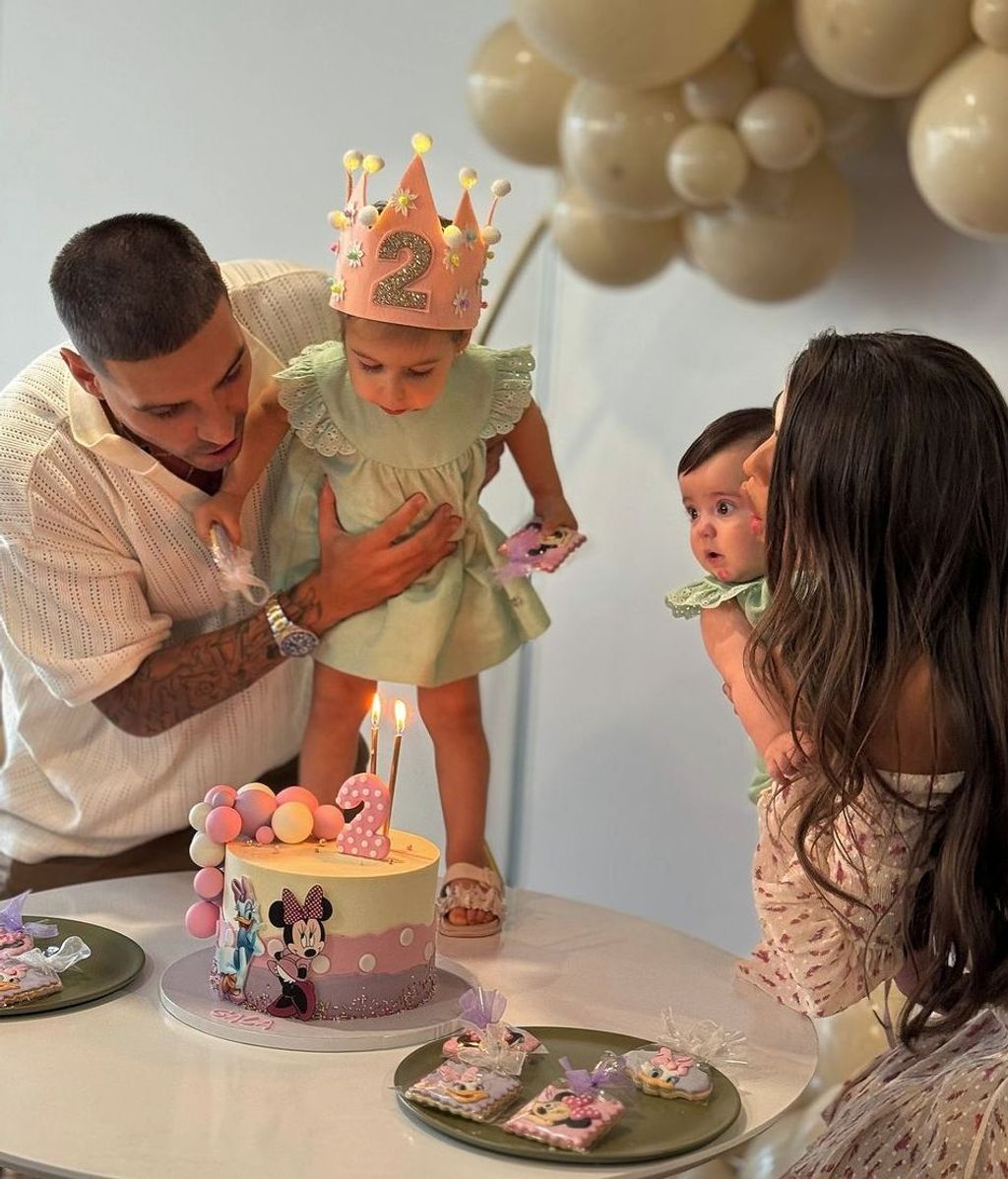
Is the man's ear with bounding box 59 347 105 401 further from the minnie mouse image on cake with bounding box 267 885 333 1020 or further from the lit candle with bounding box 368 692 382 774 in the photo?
the minnie mouse image on cake with bounding box 267 885 333 1020

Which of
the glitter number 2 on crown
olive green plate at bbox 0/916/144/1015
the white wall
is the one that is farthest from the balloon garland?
olive green plate at bbox 0/916/144/1015

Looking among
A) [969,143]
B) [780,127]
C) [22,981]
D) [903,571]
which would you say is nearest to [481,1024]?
[22,981]

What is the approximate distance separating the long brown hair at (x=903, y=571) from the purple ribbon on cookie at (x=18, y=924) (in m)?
0.69

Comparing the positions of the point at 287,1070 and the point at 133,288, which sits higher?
the point at 133,288

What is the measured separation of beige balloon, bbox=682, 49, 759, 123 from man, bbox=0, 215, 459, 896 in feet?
1.89

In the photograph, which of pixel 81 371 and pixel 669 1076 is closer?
pixel 669 1076

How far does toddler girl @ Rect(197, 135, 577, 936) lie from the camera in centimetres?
160

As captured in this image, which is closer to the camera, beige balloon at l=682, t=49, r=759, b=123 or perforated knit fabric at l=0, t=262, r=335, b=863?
perforated knit fabric at l=0, t=262, r=335, b=863

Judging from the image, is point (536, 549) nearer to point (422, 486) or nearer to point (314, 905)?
point (422, 486)

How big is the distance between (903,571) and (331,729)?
0.75 meters

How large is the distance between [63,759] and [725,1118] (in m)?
1.04

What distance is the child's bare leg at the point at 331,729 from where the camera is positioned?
1.77 m

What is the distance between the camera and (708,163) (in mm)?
2020

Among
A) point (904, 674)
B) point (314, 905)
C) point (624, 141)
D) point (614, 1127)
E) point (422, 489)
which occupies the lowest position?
point (614, 1127)
